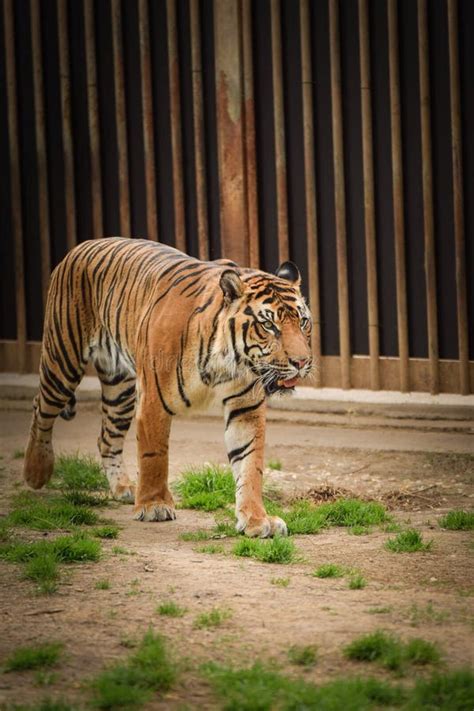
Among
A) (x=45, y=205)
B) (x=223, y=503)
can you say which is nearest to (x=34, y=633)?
(x=223, y=503)

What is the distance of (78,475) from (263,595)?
251cm

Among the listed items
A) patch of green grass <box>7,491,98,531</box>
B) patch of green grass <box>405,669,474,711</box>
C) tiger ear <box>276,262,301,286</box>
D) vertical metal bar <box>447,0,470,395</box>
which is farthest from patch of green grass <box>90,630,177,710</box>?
vertical metal bar <box>447,0,470,395</box>

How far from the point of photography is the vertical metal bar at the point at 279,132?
9.01 meters

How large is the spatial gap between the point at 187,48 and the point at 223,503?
381 centimetres

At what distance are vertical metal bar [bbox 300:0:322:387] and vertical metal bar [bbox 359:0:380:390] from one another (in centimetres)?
38

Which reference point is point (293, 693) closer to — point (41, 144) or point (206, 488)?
point (206, 488)

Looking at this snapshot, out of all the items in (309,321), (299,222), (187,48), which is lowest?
(309,321)

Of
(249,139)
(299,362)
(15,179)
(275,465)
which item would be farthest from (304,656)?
(15,179)

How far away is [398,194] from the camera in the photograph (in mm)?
8688

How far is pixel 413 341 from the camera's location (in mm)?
8844

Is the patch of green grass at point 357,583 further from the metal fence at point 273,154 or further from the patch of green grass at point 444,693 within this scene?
the metal fence at point 273,154

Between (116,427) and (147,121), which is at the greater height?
(147,121)

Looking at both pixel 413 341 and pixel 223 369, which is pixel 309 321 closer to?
pixel 223 369

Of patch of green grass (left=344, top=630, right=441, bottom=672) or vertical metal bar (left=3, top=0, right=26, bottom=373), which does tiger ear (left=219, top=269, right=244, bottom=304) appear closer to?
patch of green grass (left=344, top=630, right=441, bottom=672)
